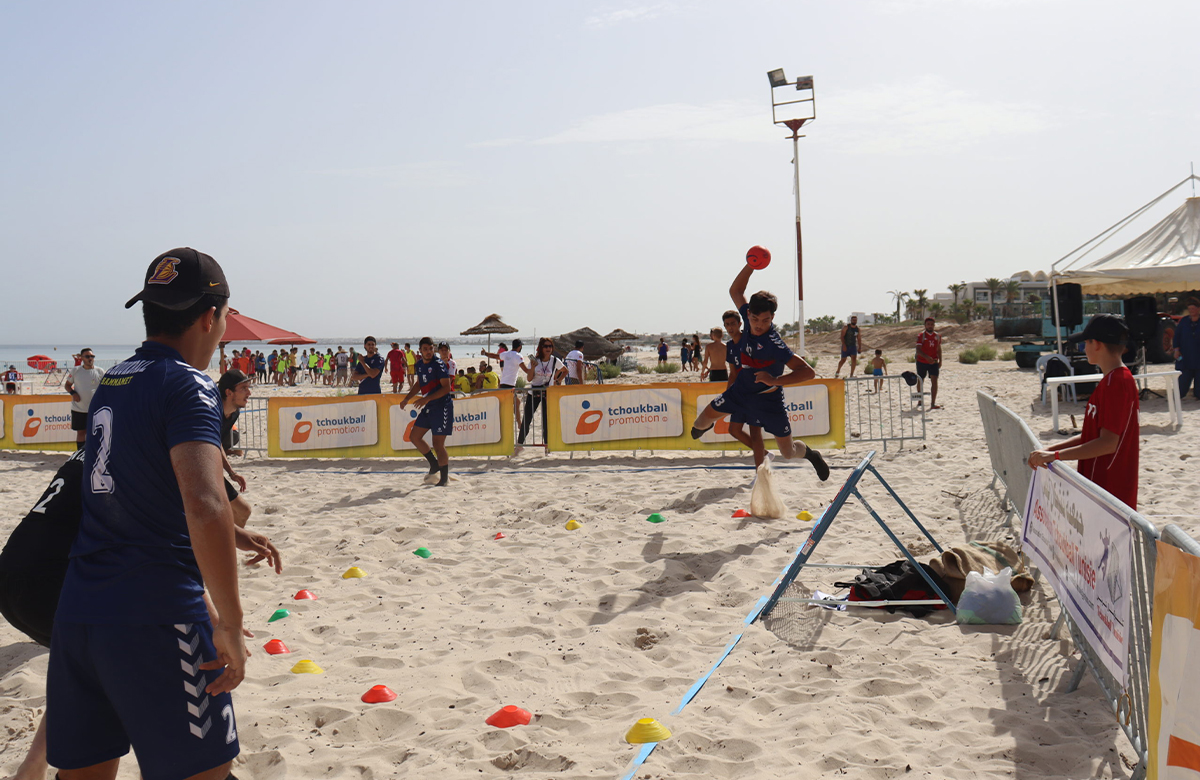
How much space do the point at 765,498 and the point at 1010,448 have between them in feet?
6.63

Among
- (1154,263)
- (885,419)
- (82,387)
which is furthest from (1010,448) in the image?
(82,387)

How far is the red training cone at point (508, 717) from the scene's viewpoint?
11.8 feet

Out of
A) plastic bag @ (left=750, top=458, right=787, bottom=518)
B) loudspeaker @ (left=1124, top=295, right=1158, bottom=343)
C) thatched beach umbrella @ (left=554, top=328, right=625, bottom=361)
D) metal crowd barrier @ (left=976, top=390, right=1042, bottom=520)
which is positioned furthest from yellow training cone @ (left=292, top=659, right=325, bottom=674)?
thatched beach umbrella @ (left=554, top=328, right=625, bottom=361)

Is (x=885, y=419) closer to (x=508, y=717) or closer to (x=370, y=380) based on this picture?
(x=370, y=380)

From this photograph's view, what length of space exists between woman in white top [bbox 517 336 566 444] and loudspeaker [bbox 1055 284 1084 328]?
9067mm

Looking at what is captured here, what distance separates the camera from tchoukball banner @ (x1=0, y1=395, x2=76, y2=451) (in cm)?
1395

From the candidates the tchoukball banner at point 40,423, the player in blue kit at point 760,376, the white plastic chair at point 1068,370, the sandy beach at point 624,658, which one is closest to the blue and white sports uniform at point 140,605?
the sandy beach at point 624,658

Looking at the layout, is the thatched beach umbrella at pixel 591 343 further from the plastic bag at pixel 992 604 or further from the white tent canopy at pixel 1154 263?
the plastic bag at pixel 992 604

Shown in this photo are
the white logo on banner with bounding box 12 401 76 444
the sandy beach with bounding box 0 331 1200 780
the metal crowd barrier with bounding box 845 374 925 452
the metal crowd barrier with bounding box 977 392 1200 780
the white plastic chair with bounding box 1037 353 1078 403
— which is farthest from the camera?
the white plastic chair with bounding box 1037 353 1078 403

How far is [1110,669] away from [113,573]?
340 centimetres

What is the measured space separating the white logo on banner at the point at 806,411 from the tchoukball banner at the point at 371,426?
326 centimetres

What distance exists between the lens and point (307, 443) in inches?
493

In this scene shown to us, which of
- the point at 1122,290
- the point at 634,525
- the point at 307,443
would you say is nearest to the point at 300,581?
the point at 634,525

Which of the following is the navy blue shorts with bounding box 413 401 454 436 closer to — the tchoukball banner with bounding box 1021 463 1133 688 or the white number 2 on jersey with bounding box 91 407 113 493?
the tchoukball banner with bounding box 1021 463 1133 688
